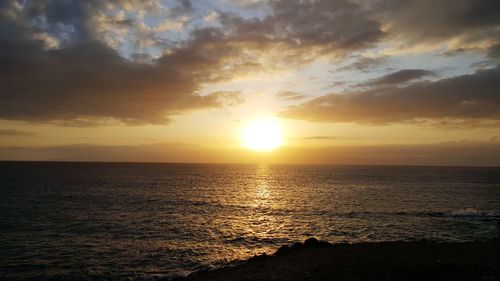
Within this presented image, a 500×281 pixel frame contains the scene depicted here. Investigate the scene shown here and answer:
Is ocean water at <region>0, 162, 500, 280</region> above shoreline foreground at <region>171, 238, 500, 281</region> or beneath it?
beneath

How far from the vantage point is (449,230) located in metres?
43.4

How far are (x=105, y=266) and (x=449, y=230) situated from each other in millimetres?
37361

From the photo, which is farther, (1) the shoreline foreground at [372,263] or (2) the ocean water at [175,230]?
(2) the ocean water at [175,230]

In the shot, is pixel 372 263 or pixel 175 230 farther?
pixel 175 230

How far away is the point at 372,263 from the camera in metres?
23.7

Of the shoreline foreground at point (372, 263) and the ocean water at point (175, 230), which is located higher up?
the shoreline foreground at point (372, 263)

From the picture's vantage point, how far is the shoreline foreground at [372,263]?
20906mm

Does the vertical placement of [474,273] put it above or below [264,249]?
above

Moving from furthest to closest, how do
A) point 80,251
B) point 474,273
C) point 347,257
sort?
point 80,251 → point 347,257 → point 474,273

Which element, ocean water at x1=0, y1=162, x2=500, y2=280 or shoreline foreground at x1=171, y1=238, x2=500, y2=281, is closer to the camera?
shoreline foreground at x1=171, y1=238, x2=500, y2=281

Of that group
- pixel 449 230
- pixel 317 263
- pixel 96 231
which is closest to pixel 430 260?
pixel 317 263

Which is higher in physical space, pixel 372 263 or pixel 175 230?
pixel 372 263

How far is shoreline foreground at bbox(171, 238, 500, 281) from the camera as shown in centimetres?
2091

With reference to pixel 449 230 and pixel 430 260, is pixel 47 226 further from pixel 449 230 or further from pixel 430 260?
pixel 449 230
